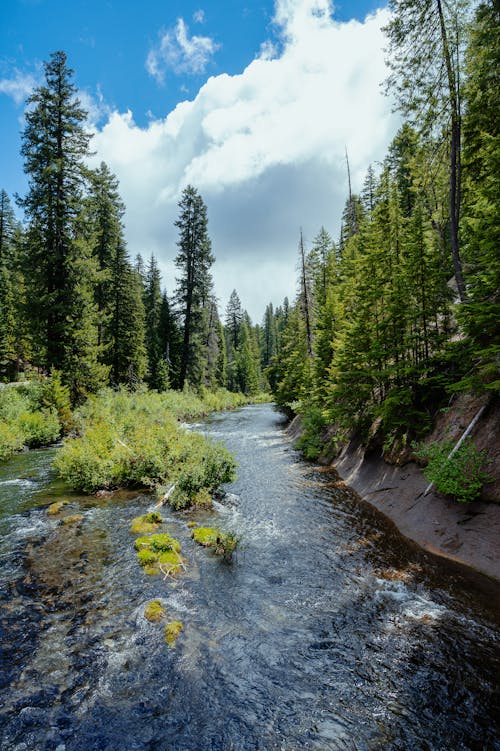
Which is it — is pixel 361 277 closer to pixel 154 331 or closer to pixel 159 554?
pixel 159 554

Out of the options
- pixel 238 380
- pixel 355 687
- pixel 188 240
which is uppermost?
pixel 188 240

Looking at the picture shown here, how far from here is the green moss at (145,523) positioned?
30.9ft

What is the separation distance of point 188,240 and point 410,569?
35.6 m

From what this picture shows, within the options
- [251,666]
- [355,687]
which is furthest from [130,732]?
[355,687]

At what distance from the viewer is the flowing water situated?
4.18 metres

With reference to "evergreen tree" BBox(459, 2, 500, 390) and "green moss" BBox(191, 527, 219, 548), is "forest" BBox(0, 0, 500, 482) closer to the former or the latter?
"evergreen tree" BBox(459, 2, 500, 390)

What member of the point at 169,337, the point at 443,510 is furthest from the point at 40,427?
the point at 169,337

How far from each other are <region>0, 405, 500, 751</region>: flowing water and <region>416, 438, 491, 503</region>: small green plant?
5.57 feet

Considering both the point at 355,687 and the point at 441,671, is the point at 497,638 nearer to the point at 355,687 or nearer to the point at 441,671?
the point at 441,671

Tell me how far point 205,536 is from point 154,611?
9.69 ft

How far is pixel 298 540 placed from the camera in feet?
30.9

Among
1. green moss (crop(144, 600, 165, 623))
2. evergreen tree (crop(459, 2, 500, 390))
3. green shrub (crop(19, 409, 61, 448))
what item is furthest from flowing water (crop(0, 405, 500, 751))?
green shrub (crop(19, 409, 61, 448))

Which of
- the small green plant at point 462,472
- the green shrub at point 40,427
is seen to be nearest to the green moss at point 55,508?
the green shrub at point 40,427

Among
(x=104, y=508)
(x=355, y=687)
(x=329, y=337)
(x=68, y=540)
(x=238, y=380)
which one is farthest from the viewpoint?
(x=238, y=380)
